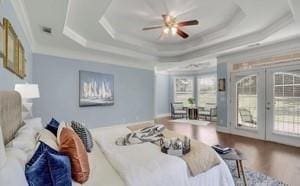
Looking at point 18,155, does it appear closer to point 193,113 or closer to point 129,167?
point 129,167

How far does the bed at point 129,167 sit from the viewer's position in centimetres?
153

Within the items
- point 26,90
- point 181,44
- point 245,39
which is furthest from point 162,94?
point 26,90

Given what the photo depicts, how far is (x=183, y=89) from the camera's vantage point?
10844mm

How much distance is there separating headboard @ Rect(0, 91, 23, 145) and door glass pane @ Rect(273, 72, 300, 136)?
573 cm

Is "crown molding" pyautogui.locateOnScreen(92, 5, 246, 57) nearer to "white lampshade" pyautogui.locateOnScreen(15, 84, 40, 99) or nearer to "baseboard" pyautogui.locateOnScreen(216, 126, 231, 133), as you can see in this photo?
"white lampshade" pyautogui.locateOnScreen(15, 84, 40, 99)

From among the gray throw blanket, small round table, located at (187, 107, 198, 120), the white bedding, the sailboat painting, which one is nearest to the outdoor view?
small round table, located at (187, 107, 198, 120)

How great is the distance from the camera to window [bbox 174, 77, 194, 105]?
1070cm

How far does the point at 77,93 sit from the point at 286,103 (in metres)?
5.77

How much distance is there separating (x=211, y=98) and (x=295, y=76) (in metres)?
5.27

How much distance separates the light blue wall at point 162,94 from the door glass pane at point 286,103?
611 cm

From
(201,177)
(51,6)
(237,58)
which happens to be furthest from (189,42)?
(201,177)

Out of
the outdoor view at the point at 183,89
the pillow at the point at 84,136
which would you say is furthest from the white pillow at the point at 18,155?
the outdoor view at the point at 183,89

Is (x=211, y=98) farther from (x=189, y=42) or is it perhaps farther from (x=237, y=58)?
(x=189, y=42)

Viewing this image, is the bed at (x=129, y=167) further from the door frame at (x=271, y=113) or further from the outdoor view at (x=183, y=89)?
the outdoor view at (x=183, y=89)
